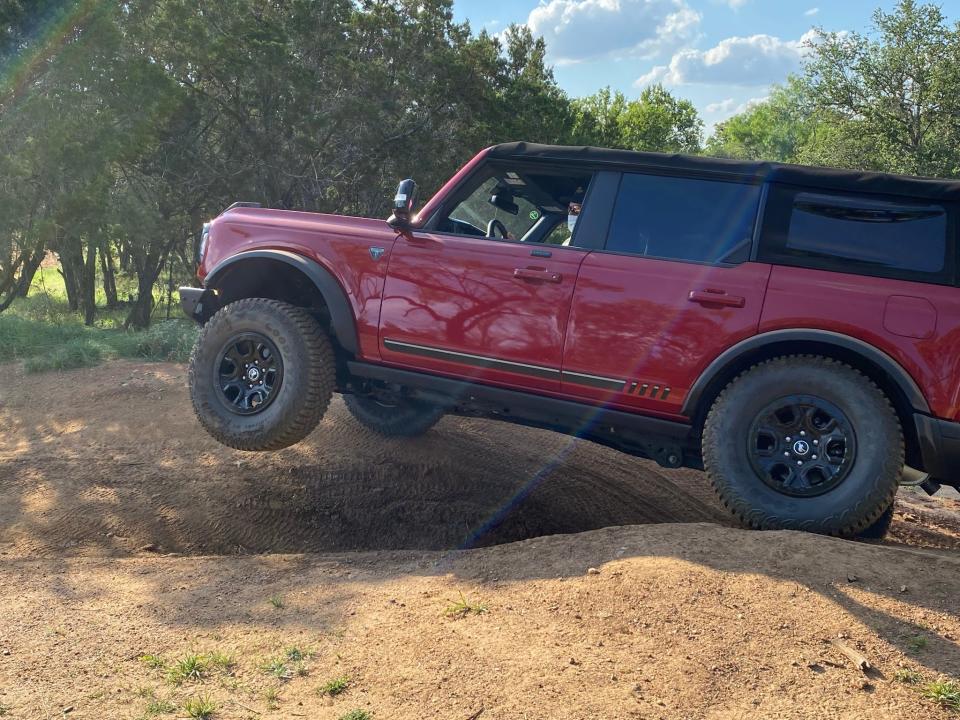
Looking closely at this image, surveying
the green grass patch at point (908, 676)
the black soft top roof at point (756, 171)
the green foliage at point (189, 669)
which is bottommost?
the green foliage at point (189, 669)

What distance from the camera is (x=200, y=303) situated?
5480mm

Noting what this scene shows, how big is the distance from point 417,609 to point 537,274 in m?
1.89

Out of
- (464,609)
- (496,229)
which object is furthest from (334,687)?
(496,229)

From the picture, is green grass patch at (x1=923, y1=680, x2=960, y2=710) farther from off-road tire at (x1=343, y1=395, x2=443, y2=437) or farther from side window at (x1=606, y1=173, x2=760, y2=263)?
off-road tire at (x1=343, y1=395, x2=443, y2=437)

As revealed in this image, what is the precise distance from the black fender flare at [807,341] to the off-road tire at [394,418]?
2708 mm

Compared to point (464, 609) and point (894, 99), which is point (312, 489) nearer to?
point (464, 609)

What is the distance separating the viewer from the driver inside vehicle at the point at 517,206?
489cm

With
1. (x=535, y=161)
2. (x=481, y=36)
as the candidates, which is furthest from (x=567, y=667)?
(x=481, y=36)

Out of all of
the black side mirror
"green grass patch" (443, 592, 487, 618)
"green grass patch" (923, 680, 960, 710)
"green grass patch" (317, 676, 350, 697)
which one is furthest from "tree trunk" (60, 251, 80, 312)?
"green grass patch" (923, 680, 960, 710)

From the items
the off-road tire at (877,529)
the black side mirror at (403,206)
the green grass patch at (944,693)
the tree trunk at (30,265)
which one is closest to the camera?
the green grass patch at (944,693)

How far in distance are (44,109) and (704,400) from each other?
1440cm

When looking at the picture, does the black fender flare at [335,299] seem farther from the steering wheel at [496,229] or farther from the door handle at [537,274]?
the door handle at [537,274]

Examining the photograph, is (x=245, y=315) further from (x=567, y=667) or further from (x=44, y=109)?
(x=44, y=109)

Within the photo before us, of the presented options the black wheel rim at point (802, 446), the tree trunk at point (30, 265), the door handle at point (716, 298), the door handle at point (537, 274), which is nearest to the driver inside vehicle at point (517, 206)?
the door handle at point (537, 274)
